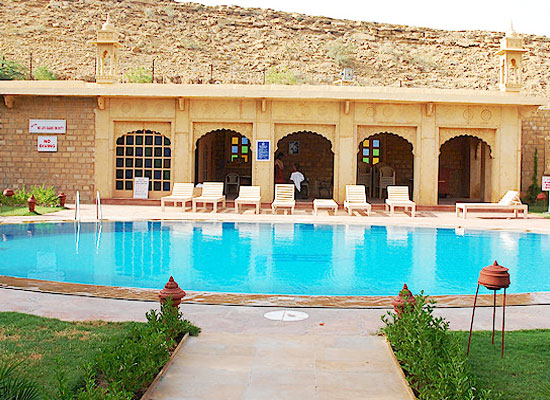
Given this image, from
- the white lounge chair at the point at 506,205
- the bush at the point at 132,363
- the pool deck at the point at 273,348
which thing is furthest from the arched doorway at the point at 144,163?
the bush at the point at 132,363

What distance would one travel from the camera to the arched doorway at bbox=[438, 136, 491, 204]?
22375 mm

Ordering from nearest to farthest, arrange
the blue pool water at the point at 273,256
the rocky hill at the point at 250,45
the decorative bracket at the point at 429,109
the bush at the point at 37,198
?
1. the blue pool water at the point at 273,256
2. the bush at the point at 37,198
3. the decorative bracket at the point at 429,109
4. the rocky hill at the point at 250,45

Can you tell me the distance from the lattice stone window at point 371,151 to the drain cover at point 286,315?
18.8 m

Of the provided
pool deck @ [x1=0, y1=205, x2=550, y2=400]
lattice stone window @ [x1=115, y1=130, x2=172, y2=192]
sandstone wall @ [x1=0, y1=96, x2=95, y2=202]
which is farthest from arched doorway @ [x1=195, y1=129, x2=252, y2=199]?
pool deck @ [x1=0, y1=205, x2=550, y2=400]

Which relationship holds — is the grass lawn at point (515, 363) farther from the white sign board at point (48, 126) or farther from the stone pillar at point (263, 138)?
the white sign board at point (48, 126)

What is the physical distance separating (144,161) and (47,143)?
289 cm

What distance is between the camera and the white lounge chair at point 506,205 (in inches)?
654

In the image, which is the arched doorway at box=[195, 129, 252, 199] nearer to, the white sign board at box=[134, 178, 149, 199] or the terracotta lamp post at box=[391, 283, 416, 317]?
the white sign board at box=[134, 178, 149, 199]

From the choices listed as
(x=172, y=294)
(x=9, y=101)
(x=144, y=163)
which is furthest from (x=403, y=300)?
(x=9, y=101)

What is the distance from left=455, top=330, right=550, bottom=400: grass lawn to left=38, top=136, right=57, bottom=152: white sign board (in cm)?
1630

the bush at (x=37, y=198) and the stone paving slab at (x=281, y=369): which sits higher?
the bush at (x=37, y=198)

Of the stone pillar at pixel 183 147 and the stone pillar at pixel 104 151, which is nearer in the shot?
the stone pillar at pixel 183 147

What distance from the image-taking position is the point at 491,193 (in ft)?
62.8

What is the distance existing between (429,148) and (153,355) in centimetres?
1599
